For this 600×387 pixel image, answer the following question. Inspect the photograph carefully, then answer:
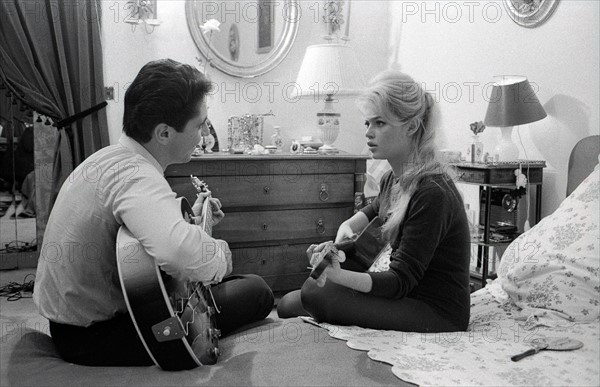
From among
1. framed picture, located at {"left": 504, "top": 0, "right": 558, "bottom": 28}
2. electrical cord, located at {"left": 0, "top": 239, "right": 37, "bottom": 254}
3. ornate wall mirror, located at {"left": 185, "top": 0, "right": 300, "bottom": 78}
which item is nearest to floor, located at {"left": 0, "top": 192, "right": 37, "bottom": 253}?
electrical cord, located at {"left": 0, "top": 239, "right": 37, "bottom": 254}

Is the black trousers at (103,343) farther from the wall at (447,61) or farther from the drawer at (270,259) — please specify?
the drawer at (270,259)

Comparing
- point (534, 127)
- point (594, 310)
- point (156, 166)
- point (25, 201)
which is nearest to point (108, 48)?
point (25, 201)

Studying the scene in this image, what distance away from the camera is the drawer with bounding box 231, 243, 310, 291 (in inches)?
139

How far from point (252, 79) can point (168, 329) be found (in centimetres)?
298

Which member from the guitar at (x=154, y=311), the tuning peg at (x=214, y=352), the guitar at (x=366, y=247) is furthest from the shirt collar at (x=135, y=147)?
the guitar at (x=366, y=247)

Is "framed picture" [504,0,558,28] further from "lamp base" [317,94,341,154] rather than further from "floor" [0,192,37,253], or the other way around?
"floor" [0,192,37,253]

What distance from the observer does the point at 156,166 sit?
171cm

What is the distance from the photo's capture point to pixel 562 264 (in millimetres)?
2100

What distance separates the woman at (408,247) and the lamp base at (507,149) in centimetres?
138

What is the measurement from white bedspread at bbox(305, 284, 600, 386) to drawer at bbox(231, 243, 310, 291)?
1.68 m

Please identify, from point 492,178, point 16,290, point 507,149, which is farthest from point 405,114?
point 16,290

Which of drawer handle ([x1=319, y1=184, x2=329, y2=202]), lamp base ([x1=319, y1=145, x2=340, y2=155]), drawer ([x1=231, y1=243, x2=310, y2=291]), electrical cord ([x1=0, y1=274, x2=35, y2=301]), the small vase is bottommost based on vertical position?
electrical cord ([x1=0, y1=274, x2=35, y2=301])

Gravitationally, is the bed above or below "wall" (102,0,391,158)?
below

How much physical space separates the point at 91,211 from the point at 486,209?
2.32m
